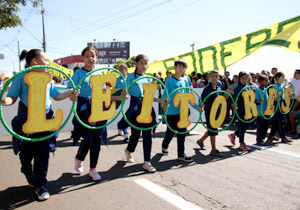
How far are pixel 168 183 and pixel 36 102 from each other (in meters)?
2.21

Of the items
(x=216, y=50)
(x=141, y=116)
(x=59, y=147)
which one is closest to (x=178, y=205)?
(x=141, y=116)

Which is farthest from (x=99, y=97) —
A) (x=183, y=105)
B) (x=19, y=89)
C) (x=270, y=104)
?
(x=270, y=104)

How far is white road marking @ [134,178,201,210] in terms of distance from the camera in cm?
299

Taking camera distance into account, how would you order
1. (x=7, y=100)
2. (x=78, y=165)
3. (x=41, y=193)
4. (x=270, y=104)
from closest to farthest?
(x=7, y=100) < (x=41, y=193) < (x=78, y=165) < (x=270, y=104)

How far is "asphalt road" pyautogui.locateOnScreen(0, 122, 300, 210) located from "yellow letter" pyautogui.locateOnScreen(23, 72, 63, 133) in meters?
0.99

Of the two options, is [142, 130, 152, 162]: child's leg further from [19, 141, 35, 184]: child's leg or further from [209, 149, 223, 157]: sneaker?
[19, 141, 35, 184]: child's leg

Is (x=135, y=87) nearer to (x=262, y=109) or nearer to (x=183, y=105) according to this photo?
(x=183, y=105)

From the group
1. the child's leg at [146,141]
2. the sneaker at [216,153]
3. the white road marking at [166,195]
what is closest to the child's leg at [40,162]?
the white road marking at [166,195]

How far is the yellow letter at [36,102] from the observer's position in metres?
2.87

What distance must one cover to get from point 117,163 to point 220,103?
98.0 inches

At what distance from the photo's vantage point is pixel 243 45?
30.6ft

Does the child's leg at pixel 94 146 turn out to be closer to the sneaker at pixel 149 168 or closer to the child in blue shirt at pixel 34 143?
the child in blue shirt at pixel 34 143

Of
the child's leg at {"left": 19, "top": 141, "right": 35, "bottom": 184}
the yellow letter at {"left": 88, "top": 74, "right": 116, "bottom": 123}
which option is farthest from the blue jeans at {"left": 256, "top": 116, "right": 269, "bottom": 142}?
the child's leg at {"left": 19, "top": 141, "right": 35, "bottom": 184}

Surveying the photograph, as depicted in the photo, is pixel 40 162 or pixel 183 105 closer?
pixel 40 162
